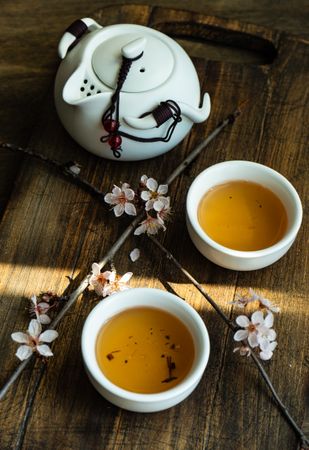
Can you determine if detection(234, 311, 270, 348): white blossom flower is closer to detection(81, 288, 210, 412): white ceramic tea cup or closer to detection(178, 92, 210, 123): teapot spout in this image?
detection(81, 288, 210, 412): white ceramic tea cup

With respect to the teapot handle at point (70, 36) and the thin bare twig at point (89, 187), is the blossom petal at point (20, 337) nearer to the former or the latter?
the thin bare twig at point (89, 187)

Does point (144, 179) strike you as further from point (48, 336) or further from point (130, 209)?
point (48, 336)

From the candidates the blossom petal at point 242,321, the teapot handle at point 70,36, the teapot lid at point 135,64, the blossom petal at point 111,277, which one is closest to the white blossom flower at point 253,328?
the blossom petal at point 242,321

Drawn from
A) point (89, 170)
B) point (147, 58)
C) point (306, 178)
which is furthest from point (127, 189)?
point (306, 178)

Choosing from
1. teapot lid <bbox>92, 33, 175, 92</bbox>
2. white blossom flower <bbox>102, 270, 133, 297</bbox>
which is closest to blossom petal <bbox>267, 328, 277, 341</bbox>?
white blossom flower <bbox>102, 270, 133, 297</bbox>

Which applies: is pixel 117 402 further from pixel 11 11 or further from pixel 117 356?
pixel 11 11
